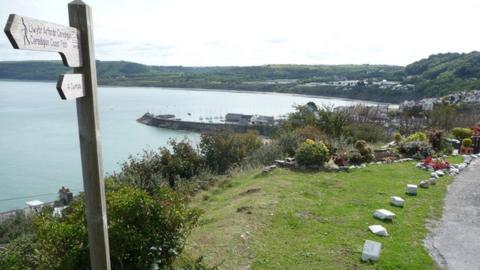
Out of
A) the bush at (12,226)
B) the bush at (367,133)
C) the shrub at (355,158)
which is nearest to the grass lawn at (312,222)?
the shrub at (355,158)

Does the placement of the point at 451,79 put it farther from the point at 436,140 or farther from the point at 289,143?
the point at 289,143

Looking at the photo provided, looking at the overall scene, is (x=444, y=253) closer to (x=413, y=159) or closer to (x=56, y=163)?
(x=413, y=159)

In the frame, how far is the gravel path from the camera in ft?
14.7

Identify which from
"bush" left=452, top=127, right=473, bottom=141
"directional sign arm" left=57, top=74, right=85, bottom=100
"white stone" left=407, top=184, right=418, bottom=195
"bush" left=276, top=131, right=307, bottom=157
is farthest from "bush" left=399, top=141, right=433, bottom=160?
"directional sign arm" left=57, top=74, right=85, bottom=100

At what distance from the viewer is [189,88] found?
115 meters

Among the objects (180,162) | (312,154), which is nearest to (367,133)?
(312,154)

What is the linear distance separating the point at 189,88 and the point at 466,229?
4421 inches

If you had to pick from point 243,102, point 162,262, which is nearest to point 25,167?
point 162,262

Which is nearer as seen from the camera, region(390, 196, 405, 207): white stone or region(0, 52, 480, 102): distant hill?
region(390, 196, 405, 207): white stone

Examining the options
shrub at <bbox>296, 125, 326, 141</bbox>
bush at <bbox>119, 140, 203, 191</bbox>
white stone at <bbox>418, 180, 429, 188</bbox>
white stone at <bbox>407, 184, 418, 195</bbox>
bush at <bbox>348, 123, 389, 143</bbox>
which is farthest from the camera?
bush at <bbox>348, 123, 389, 143</bbox>

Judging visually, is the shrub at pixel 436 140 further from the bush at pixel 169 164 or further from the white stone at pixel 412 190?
the bush at pixel 169 164

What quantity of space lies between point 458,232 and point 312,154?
176 inches

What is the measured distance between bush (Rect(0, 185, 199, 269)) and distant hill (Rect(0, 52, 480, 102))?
4060 centimetres

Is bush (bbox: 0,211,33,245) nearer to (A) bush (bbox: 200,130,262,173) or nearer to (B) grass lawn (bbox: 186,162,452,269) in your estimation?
(B) grass lawn (bbox: 186,162,452,269)
